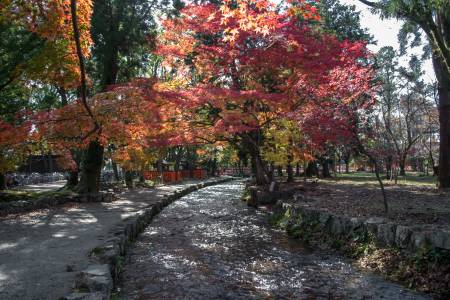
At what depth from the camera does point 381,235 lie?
303 inches

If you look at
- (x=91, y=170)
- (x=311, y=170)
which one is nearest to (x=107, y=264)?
(x=91, y=170)

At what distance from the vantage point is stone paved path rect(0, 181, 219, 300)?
523 cm

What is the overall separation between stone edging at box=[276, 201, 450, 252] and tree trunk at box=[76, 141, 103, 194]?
1036 cm

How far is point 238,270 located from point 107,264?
2.53 meters

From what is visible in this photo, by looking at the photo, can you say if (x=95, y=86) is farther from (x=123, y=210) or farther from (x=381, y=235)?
(x=381, y=235)

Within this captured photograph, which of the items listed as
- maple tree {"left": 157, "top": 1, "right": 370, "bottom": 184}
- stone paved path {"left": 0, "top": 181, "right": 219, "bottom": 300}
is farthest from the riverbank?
stone paved path {"left": 0, "top": 181, "right": 219, "bottom": 300}

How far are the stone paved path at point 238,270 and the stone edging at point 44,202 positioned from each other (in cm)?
492

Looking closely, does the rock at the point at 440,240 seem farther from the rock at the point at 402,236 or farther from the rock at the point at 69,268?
the rock at the point at 69,268

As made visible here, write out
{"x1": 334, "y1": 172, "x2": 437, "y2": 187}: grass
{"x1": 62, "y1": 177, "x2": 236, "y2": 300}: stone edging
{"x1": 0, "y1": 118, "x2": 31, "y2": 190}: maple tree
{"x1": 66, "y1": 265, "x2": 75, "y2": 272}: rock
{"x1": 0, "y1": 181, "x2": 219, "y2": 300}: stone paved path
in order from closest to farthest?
{"x1": 62, "y1": 177, "x2": 236, "y2": 300}: stone edging < {"x1": 0, "y1": 181, "x2": 219, "y2": 300}: stone paved path < {"x1": 66, "y1": 265, "x2": 75, "y2": 272}: rock < {"x1": 0, "y1": 118, "x2": 31, "y2": 190}: maple tree < {"x1": 334, "y1": 172, "x2": 437, "y2": 187}: grass

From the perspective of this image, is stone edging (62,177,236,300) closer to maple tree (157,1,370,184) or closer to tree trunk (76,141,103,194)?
maple tree (157,1,370,184)

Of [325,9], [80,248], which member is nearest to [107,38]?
[80,248]

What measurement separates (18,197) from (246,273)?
12.2 m

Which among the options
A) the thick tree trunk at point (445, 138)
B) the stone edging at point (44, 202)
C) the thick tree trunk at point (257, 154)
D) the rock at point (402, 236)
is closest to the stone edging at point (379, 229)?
the rock at point (402, 236)

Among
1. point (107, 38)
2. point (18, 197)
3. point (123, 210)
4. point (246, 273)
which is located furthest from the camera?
point (107, 38)
